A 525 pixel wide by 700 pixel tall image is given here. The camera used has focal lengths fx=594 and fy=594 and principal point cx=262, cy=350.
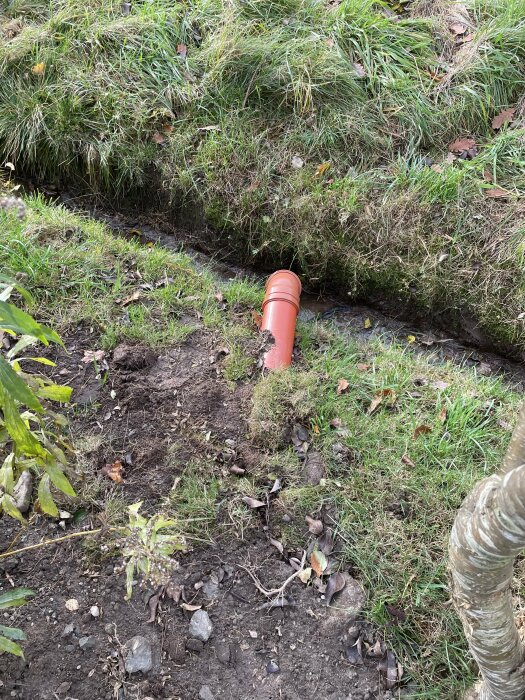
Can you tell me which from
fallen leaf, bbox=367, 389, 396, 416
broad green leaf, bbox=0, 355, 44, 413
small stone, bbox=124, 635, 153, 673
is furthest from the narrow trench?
broad green leaf, bbox=0, 355, 44, 413

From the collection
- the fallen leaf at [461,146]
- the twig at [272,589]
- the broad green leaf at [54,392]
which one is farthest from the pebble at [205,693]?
the fallen leaf at [461,146]

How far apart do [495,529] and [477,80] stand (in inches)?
169

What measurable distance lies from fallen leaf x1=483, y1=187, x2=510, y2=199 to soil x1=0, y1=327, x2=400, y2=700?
107 inches

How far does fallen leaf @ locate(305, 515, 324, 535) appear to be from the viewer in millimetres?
3133

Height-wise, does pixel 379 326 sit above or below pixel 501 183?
below

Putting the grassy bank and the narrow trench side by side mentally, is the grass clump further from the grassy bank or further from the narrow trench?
the narrow trench

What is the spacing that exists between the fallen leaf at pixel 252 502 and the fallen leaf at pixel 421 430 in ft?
3.38

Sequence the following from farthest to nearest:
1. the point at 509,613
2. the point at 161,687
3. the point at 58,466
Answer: the point at 161,687 < the point at 58,466 < the point at 509,613

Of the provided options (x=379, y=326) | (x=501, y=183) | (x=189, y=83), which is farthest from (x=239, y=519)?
(x=189, y=83)

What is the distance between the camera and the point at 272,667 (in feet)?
8.93

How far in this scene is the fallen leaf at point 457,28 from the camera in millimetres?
4999

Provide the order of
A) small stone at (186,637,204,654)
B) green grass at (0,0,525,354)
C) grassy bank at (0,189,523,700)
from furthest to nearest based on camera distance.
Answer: green grass at (0,0,525,354) → grassy bank at (0,189,523,700) → small stone at (186,637,204,654)

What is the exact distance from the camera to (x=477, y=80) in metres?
4.77

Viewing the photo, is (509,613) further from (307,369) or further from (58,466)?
(307,369)
